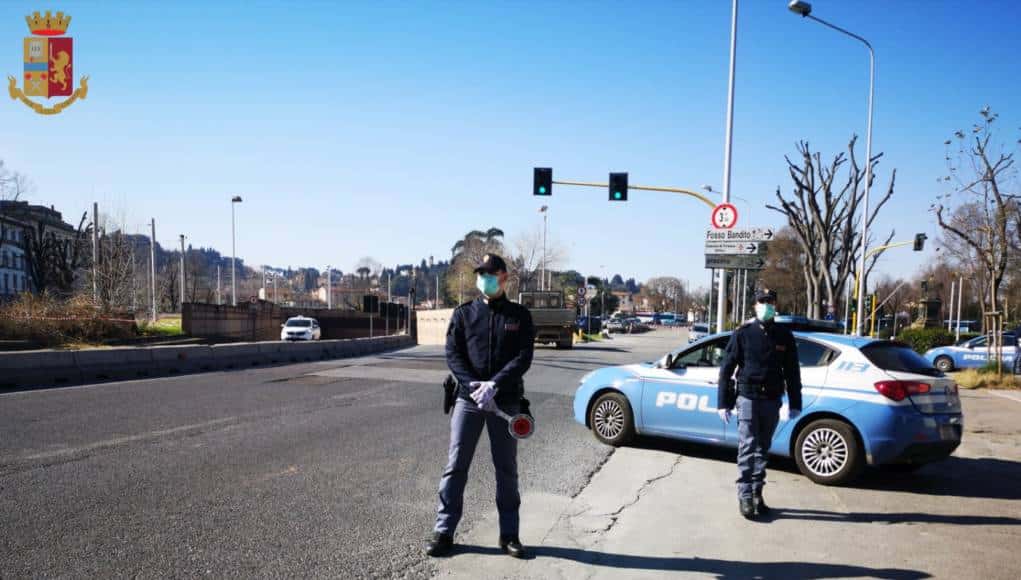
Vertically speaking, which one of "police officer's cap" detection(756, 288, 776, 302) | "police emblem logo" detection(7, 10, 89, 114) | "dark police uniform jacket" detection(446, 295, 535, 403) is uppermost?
"police emblem logo" detection(7, 10, 89, 114)

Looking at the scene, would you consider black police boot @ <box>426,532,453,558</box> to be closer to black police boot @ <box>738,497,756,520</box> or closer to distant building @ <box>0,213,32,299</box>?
black police boot @ <box>738,497,756,520</box>

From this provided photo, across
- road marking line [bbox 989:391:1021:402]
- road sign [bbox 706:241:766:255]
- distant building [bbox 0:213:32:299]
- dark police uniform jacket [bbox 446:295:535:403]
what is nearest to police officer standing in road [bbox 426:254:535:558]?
dark police uniform jacket [bbox 446:295:535:403]

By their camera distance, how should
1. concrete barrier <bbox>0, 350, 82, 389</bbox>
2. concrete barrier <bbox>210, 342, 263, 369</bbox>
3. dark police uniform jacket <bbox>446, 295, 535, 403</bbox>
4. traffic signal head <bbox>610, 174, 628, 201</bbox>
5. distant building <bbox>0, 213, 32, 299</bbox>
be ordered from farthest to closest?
distant building <bbox>0, 213, 32, 299</bbox>, traffic signal head <bbox>610, 174, 628, 201</bbox>, concrete barrier <bbox>210, 342, 263, 369</bbox>, concrete barrier <bbox>0, 350, 82, 389</bbox>, dark police uniform jacket <bbox>446, 295, 535, 403</bbox>

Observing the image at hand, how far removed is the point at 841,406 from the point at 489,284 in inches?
160

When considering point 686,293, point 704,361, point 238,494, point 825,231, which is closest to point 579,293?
point 825,231

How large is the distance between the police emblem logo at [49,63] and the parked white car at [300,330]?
1413cm

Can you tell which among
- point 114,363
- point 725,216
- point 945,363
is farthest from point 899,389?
point 945,363

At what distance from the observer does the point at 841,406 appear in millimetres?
6465

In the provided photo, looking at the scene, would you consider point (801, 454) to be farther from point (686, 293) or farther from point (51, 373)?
point (686, 293)

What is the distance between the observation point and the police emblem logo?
20.4m

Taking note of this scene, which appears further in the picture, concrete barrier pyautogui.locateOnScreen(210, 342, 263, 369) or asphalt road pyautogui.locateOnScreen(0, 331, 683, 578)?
concrete barrier pyautogui.locateOnScreen(210, 342, 263, 369)

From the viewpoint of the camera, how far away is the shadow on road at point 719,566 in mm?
4234

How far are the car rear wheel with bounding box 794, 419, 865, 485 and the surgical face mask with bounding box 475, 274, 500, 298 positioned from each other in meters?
4.02

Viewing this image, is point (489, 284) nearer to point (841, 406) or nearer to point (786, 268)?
point (841, 406)
